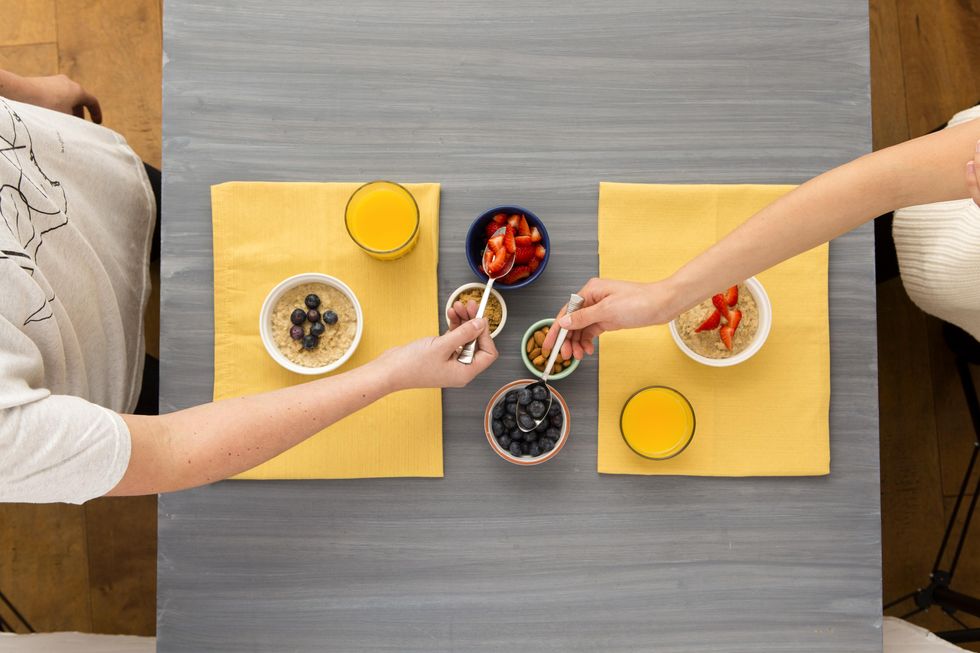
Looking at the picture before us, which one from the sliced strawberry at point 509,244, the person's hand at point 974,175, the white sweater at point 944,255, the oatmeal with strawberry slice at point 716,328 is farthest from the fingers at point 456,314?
the white sweater at point 944,255

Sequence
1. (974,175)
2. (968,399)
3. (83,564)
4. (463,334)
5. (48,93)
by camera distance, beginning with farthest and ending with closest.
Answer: (83,564)
(968,399)
(48,93)
(463,334)
(974,175)

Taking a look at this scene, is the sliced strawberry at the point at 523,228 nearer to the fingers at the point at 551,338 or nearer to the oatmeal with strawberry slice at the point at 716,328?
the fingers at the point at 551,338

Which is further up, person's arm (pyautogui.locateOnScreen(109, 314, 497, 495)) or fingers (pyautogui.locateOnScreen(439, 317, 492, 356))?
fingers (pyautogui.locateOnScreen(439, 317, 492, 356))

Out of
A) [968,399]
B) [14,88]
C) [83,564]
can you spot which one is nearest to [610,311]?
[14,88]

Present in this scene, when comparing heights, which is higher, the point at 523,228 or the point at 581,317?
the point at 523,228

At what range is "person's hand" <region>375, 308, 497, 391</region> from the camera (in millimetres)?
988

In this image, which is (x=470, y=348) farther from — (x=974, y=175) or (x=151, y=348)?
(x=151, y=348)

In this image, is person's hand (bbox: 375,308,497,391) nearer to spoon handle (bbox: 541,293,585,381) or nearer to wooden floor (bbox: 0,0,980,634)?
spoon handle (bbox: 541,293,585,381)

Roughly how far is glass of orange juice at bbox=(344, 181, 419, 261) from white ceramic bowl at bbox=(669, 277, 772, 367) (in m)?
0.48

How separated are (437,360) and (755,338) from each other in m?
0.54

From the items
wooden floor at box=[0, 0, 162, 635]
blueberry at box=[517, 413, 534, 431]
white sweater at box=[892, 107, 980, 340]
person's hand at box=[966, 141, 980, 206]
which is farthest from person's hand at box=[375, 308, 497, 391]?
wooden floor at box=[0, 0, 162, 635]

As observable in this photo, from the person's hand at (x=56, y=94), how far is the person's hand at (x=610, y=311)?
1.09 m

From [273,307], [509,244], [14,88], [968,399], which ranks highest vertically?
[14,88]

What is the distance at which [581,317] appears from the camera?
1004 mm
